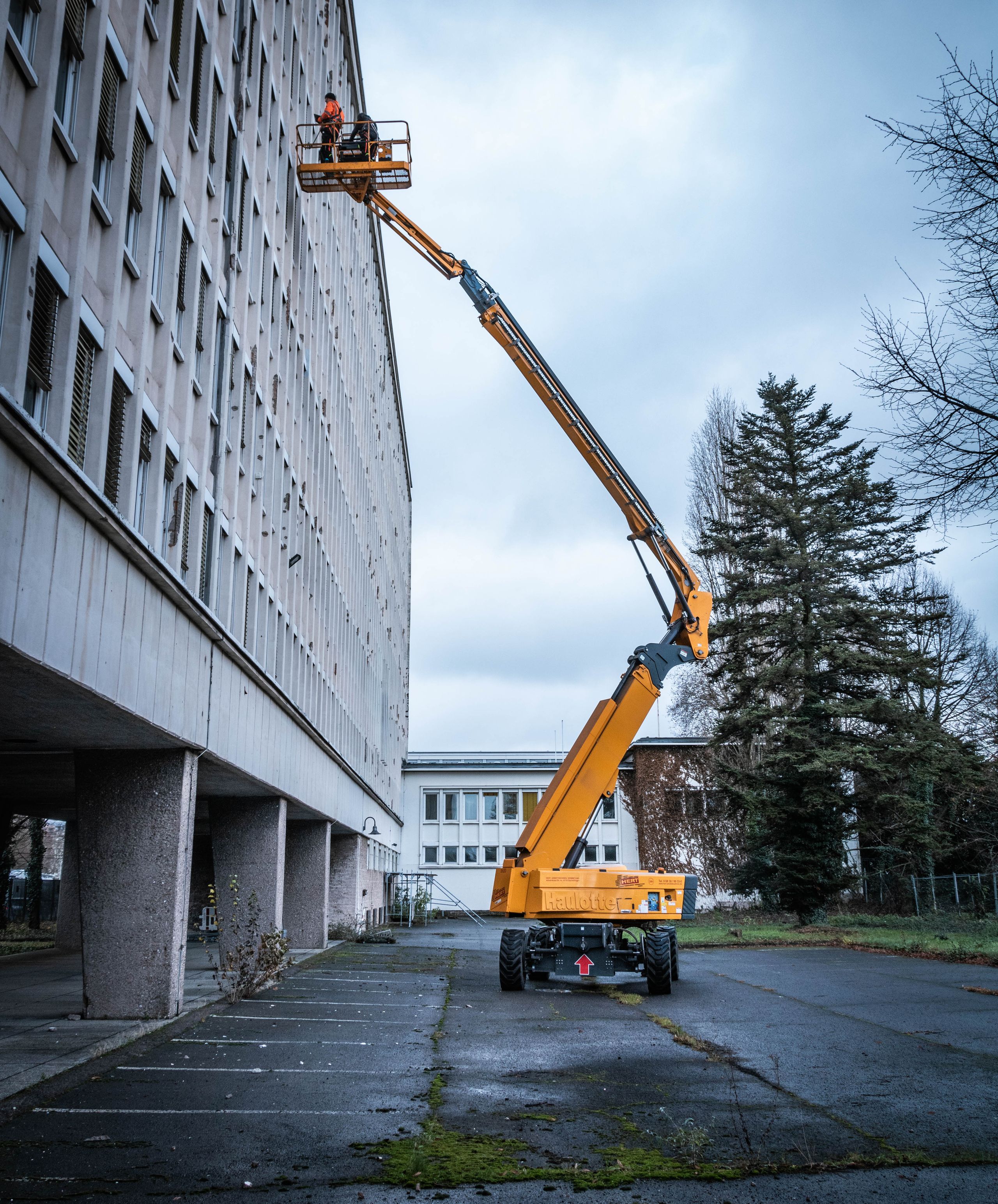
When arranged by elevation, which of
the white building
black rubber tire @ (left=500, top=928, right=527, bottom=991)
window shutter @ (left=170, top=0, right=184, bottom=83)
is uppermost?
window shutter @ (left=170, top=0, right=184, bottom=83)

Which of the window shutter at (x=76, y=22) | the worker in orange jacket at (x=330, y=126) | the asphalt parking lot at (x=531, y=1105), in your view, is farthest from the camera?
the worker in orange jacket at (x=330, y=126)

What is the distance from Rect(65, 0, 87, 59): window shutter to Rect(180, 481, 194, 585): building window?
4.89 metres

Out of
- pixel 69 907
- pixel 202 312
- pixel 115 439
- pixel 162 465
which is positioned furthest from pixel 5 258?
pixel 69 907

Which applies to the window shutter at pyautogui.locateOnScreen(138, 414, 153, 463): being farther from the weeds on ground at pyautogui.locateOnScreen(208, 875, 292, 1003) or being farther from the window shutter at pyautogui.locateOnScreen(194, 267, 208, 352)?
the weeds on ground at pyautogui.locateOnScreen(208, 875, 292, 1003)

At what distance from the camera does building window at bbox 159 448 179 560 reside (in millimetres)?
11948

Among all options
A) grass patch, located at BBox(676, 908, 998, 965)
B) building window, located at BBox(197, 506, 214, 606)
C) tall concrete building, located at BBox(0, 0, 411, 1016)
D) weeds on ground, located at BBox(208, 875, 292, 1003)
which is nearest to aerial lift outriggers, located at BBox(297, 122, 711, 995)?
tall concrete building, located at BBox(0, 0, 411, 1016)

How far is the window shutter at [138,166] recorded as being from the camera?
11.2 m

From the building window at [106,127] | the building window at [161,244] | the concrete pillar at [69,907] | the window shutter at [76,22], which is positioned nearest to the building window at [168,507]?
the building window at [161,244]

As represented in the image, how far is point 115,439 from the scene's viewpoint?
34.7 ft

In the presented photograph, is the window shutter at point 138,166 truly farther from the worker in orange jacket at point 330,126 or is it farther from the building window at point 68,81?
the worker in orange jacket at point 330,126

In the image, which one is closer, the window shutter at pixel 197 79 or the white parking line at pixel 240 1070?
the white parking line at pixel 240 1070

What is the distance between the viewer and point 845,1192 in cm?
551

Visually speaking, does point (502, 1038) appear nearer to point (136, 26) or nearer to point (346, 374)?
point (136, 26)

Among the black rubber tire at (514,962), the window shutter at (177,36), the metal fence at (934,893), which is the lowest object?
the black rubber tire at (514,962)
